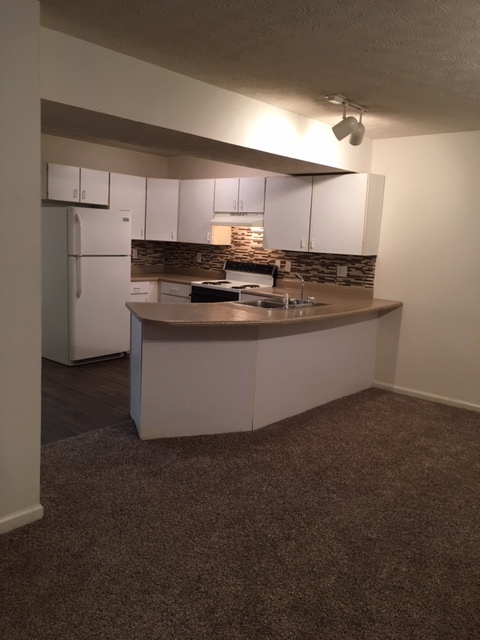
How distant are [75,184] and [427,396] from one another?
4.18 metres

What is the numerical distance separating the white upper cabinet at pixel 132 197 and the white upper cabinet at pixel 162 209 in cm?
8

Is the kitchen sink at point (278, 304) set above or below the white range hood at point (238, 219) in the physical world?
below

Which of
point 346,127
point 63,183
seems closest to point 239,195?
point 63,183

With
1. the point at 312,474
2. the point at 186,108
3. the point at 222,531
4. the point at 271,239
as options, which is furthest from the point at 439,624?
→ the point at 271,239

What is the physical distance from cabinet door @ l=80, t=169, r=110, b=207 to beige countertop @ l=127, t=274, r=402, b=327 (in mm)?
2133

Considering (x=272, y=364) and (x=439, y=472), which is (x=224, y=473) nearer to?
(x=272, y=364)

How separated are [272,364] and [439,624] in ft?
7.02

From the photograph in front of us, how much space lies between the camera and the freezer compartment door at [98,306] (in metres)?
5.37

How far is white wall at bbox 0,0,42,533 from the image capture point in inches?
87.7

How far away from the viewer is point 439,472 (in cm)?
339

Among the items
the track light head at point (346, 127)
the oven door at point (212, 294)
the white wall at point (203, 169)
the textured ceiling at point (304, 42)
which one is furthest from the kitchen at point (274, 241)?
the textured ceiling at point (304, 42)

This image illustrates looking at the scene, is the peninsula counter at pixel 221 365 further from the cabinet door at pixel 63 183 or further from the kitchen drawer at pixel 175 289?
the cabinet door at pixel 63 183

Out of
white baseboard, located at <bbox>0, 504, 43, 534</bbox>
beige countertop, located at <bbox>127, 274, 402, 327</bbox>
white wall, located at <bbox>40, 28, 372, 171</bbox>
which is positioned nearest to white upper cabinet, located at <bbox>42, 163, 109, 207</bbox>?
beige countertop, located at <bbox>127, 274, 402, 327</bbox>

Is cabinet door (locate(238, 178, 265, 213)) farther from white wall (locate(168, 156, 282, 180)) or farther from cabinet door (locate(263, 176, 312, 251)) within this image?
white wall (locate(168, 156, 282, 180))
